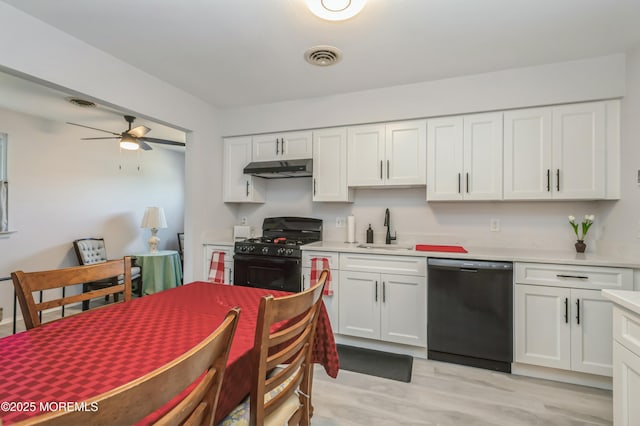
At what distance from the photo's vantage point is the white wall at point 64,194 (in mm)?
3578

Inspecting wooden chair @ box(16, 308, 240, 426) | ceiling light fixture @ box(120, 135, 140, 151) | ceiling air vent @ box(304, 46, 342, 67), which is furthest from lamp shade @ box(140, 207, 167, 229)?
wooden chair @ box(16, 308, 240, 426)

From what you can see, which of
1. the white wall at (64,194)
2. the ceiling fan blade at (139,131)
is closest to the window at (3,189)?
the white wall at (64,194)

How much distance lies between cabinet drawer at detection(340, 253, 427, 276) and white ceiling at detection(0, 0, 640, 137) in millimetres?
1670

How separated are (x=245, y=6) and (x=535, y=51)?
219 cm

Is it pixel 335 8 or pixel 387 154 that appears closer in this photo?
pixel 335 8

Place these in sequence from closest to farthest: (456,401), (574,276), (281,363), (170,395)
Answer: (170,395)
(281,363)
(456,401)
(574,276)

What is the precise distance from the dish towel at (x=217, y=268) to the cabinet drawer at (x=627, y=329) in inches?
124

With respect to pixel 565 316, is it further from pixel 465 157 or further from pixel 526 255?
pixel 465 157

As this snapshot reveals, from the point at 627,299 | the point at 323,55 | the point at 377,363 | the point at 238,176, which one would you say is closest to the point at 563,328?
the point at 627,299

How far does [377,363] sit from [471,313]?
35.0 inches

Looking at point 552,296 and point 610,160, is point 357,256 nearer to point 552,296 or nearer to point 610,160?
point 552,296

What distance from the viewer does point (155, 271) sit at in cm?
426

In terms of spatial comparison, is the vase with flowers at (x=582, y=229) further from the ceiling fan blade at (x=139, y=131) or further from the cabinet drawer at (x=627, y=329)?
the ceiling fan blade at (x=139, y=131)

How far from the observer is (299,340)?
1.16 m
